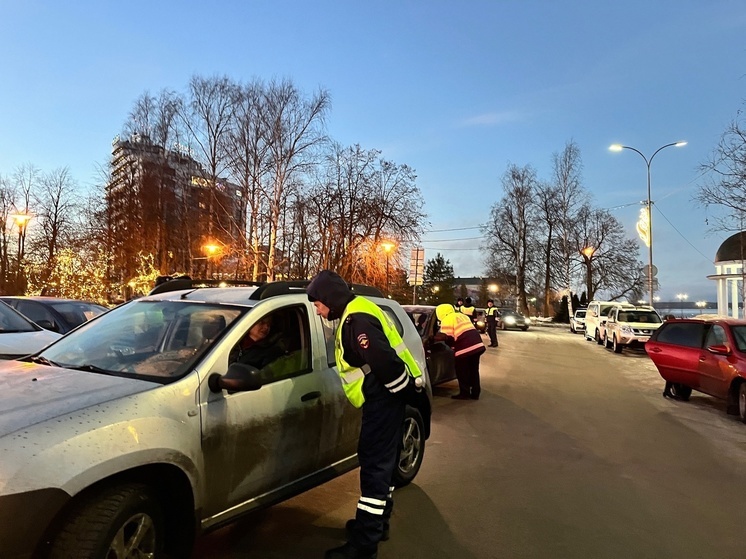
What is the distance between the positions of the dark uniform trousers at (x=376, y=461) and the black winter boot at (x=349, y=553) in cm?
3

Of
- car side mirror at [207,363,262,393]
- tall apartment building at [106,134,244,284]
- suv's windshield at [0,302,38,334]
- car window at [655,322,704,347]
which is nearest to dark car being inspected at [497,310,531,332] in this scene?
tall apartment building at [106,134,244,284]

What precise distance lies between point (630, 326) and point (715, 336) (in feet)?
37.8

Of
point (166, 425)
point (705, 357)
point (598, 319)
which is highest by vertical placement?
point (166, 425)

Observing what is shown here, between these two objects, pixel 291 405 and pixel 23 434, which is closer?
pixel 23 434

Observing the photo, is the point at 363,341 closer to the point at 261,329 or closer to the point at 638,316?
the point at 261,329

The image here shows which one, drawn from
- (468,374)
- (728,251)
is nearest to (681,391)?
(468,374)

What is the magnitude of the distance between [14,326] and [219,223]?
86.7ft

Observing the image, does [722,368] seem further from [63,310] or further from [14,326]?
[63,310]

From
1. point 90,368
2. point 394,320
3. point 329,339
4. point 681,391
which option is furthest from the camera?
point 681,391

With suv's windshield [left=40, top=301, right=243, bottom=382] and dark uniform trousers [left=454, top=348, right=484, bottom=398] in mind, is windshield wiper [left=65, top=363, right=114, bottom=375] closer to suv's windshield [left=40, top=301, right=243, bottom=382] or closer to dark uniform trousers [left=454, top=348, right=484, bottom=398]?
suv's windshield [left=40, top=301, right=243, bottom=382]

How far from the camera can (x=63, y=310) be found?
432 inches

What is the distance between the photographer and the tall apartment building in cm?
3703

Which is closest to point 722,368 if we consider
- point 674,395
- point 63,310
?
point 674,395

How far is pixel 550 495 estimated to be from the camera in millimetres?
5027
